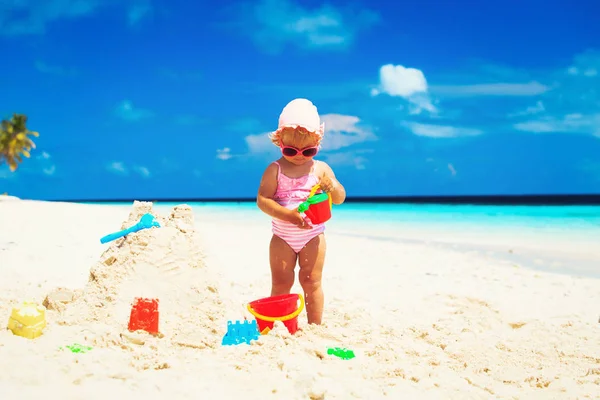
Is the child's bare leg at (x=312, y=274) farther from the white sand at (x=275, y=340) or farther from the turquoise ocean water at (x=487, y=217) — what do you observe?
the turquoise ocean water at (x=487, y=217)

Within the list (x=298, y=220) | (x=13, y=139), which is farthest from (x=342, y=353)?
(x=13, y=139)

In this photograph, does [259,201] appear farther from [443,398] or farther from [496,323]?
[496,323]

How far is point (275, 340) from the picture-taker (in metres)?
2.98

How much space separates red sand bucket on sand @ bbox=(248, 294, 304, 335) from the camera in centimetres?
318

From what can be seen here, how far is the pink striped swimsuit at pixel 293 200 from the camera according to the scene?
3.47m

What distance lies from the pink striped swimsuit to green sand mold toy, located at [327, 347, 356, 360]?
2.62 ft

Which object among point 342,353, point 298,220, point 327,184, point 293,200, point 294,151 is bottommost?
point 342,353

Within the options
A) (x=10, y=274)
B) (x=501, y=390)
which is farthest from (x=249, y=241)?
(x=501, y=390)

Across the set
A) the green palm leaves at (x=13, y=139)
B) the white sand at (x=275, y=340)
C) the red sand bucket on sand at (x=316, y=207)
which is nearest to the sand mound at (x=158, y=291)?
the white sand at (x=275, y=340)

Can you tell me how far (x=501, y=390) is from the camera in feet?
8.78

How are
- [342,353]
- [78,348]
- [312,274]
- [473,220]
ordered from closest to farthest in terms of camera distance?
[78,348], [342,353], [312,274], [473,220]

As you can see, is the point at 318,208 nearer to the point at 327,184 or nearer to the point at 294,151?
the point at 327,184

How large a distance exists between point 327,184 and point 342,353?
1067 millimetres

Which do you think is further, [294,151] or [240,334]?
[294,151]
